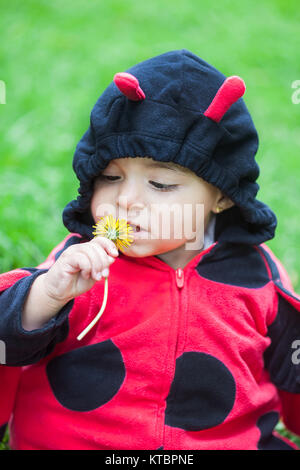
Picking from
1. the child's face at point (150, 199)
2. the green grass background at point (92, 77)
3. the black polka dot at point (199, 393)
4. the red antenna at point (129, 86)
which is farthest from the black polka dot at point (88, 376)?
the green grass background at point (92, 77)

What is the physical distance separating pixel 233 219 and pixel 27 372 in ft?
2.48

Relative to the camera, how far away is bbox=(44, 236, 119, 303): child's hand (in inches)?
54.0

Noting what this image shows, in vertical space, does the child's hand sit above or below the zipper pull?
above

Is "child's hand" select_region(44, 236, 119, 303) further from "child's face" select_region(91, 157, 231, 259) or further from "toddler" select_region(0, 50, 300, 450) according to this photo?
"child's face" select_region(91, 157, 231, 259)

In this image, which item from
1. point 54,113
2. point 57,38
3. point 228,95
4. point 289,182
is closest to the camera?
point 228,95

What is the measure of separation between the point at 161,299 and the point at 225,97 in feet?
1.87

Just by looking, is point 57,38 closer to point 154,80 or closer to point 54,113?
point 54,113

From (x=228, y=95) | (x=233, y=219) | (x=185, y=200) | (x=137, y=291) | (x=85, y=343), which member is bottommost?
(x=85, y=343)

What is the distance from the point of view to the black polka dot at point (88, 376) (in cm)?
168

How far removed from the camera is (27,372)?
5.84 feet

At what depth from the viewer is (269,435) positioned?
1.85 m

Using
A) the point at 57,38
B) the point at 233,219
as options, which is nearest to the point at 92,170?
the point at 233,219

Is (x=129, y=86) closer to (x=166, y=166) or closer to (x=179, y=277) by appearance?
(x=166, y=166)

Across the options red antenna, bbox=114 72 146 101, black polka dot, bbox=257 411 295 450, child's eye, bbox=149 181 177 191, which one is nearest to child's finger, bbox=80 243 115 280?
child's eye, bbox=149 181 177 191
